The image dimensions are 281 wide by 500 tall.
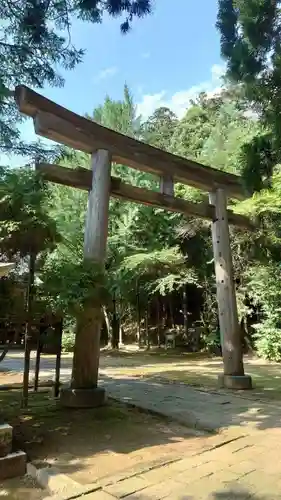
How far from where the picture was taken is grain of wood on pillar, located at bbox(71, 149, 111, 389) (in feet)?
13.6

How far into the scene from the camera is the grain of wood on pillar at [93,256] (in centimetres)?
415

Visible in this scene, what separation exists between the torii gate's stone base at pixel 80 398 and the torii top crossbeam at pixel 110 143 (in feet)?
8.93

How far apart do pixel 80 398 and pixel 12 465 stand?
1577 mm

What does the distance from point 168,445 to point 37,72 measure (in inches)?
151

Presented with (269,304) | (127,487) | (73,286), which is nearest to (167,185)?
(73,286)

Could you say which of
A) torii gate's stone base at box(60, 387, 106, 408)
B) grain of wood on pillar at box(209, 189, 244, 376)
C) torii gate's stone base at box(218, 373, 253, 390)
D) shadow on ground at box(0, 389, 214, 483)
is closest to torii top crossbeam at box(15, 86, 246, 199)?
grain of wood on pillar at box(209, 189, 244, 376)

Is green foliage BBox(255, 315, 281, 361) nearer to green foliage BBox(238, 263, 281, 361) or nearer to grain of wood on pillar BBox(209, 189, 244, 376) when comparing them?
green foliage BBox(238, 263, 281, 361)

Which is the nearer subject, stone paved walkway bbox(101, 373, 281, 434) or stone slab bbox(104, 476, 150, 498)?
stone slab bbox(104, 476, 150, 498)

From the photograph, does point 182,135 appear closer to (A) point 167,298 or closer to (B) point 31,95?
(A) point 167,298

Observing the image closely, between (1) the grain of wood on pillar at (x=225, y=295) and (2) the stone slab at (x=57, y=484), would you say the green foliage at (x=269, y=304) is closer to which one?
(1) the grain of wood on pillar at (x=225, y=295)

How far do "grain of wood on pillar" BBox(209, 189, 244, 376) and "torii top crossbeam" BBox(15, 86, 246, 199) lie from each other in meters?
0.35

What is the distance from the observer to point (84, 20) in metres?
3.73

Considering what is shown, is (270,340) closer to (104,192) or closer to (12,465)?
(104,192)

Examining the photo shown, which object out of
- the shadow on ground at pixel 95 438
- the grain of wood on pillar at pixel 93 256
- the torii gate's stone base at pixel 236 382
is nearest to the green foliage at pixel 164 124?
the grain of wood on pillar at pixel 93 256
